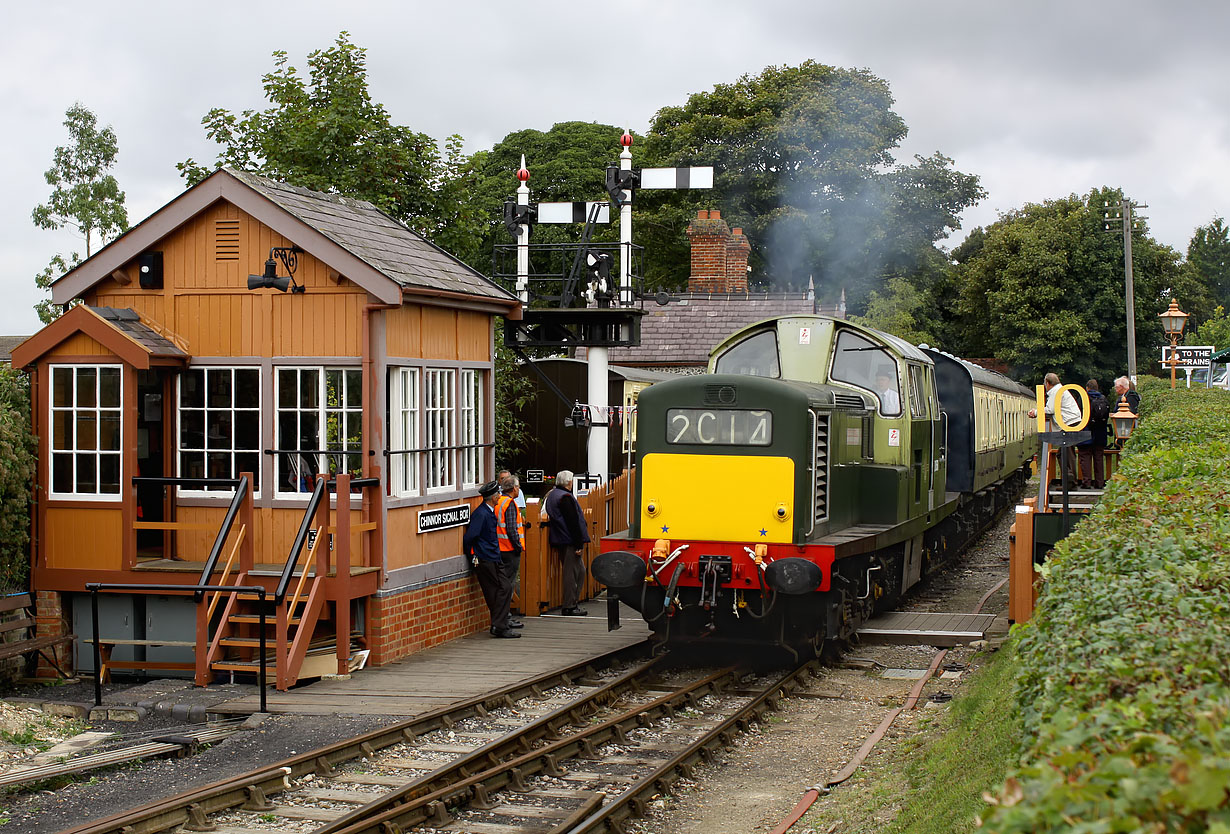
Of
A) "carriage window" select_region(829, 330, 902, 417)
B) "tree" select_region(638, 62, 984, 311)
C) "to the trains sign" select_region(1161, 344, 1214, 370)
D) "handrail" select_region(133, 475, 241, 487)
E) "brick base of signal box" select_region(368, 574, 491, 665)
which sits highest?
"tree" select_region(638, 62, 984, 311)

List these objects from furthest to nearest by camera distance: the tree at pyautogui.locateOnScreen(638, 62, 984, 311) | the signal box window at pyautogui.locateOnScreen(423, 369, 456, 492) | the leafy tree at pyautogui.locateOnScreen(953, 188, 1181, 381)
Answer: the leafy tree at pyautogui.locateOnScreen(953, 188, 1181, 381) → the tree at pyautogui.locateOnScreen(638, 62, 984, 311) → the signal box window at pyautogui.locateOnScreen(423, 369, 456, 492)

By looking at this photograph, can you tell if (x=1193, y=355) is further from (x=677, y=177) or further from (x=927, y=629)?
(x=927, y=629)

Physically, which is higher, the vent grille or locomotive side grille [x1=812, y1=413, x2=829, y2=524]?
the vent grille

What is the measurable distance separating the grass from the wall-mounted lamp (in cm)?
696

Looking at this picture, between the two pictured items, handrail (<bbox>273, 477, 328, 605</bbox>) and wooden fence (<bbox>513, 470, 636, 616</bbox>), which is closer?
handrail (<bbox>273, 477, 328, 605</bbox>)

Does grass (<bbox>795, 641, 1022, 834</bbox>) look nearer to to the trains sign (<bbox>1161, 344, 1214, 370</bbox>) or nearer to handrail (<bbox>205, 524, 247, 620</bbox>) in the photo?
handrail (<bbox>205, 524, 247, 620</bbox>)

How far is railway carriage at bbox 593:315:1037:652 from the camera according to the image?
37.7ft

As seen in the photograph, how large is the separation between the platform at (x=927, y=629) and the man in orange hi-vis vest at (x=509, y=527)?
3793 mm

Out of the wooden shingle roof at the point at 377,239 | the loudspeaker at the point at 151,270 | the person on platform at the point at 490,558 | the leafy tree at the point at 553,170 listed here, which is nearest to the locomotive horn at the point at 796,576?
the person on platform at the point at 490,558

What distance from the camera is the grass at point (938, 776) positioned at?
6434 millimetres

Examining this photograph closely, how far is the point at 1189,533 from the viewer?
20.3 ft

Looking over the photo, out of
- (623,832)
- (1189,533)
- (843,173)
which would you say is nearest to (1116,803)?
(1189,533)

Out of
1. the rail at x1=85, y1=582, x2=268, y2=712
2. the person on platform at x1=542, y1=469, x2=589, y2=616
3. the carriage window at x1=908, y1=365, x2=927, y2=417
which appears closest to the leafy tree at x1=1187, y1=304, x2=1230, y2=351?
the carriage window at x1=908, y1=365, x2=927, y2=417

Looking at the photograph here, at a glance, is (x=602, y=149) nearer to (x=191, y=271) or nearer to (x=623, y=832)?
(x=191, y=271)
